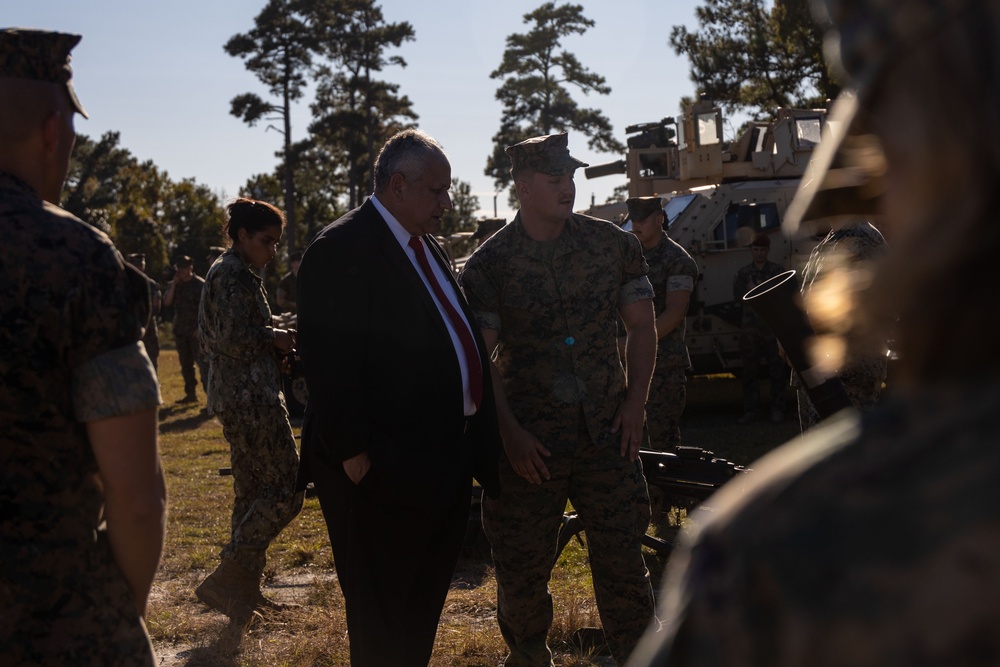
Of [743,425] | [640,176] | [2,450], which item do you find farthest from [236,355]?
[640,176]

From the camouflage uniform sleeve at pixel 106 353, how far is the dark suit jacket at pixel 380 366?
4.54 ft

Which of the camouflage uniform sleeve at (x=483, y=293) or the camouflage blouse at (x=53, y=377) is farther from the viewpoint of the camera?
the camouflage uniform sleeve at (x=483, y=293)

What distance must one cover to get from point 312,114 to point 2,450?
40.0 meters

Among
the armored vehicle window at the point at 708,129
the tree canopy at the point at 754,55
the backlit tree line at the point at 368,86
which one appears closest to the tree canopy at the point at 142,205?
the backlit tree line at the point at 368,86

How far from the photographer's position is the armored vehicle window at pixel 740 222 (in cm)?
1245

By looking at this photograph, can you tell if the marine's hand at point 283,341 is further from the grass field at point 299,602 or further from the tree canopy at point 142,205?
the tree canopy at point 142,205

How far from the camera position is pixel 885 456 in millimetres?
771

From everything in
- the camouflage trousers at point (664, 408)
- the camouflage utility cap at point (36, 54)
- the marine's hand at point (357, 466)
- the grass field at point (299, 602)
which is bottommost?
the grass field at point (299, 602)

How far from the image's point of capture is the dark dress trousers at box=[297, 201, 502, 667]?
11.3 feet

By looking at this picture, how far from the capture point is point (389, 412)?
11.5 ft

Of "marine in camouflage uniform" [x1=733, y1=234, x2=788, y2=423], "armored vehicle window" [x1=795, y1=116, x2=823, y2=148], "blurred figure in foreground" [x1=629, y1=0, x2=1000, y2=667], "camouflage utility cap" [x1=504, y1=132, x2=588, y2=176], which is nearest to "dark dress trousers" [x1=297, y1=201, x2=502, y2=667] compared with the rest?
"camouflage utility cap" [x1=504, y1=132, x2=588, y2=176]

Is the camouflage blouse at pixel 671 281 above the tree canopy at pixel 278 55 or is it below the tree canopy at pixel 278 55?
below

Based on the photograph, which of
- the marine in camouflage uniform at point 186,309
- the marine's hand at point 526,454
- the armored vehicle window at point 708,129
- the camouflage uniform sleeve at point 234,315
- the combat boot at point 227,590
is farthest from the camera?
the marine in camouflage uniform at point 186,309

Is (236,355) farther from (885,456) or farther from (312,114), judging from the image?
(312,114)
